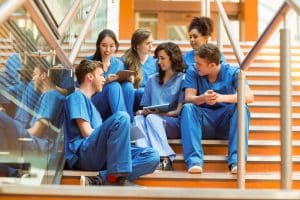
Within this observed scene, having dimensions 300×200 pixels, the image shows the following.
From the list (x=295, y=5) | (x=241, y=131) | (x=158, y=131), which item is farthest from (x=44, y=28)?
(x=158, y=131)

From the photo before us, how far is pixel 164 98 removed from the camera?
15.9 feet

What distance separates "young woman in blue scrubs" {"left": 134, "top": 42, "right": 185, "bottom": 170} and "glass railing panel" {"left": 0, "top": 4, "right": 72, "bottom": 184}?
79 cm

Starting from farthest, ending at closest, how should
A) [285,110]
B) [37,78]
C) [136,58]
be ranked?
1. [136,58]
2. [37,78]
3. [285,110]

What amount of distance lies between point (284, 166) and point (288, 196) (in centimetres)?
41

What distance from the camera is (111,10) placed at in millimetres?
8234

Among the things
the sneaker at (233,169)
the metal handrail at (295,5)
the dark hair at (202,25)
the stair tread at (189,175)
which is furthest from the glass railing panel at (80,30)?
the metal handrail at (295,5)

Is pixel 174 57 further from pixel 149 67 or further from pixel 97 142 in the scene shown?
pixel 97 142

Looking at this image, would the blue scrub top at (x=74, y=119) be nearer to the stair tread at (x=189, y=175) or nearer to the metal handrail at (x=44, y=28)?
the stair tread at (x=189, y=175)

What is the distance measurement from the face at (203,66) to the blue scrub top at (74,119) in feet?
2.73

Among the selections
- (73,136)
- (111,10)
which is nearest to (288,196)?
(73,136)

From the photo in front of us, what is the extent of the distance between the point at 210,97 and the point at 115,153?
0.90 m

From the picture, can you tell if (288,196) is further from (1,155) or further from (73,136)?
(73,136)

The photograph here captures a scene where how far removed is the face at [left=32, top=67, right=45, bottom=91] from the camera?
3289 mm

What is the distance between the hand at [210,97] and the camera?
427cm
